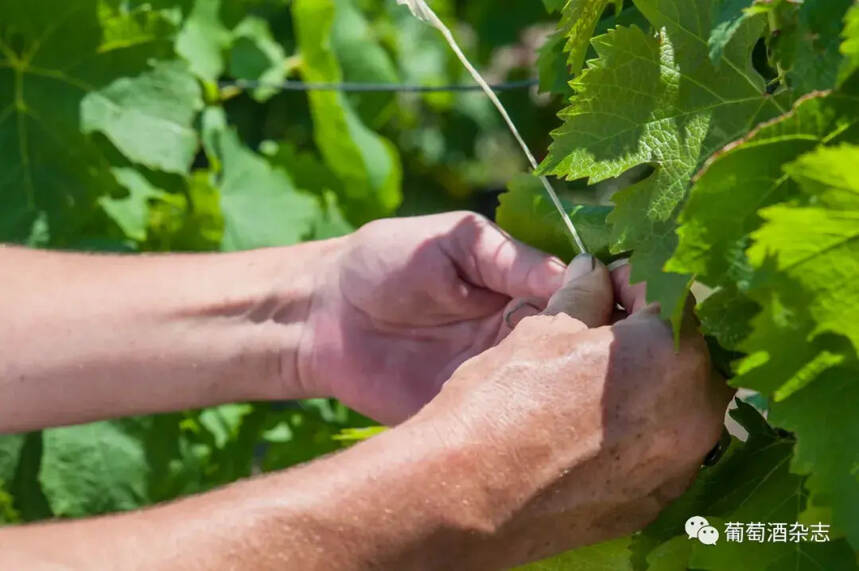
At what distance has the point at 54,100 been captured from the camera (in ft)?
5.52

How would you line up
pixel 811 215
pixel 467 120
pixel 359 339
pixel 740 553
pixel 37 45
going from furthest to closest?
pixel 467 120
pixel 37 45
pixel 359 339
pixel 740 553
pixel 811 215

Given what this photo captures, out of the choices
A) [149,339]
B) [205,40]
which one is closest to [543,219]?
[149,339]

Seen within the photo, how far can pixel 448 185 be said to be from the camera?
13.9 feet

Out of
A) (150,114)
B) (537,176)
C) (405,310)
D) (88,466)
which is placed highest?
(537,176)

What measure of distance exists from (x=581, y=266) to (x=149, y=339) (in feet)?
2.19

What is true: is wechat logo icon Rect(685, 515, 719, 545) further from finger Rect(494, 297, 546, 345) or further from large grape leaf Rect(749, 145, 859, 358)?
finger Rect(494, 297, 546, 345)

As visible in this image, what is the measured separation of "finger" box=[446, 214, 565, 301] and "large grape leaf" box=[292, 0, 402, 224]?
0.93 meters

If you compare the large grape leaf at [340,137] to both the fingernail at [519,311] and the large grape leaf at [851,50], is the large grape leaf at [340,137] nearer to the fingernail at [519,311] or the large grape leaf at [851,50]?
the fingernail at [519,311]

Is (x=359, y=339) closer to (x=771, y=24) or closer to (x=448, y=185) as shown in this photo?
(x=771, y=24)

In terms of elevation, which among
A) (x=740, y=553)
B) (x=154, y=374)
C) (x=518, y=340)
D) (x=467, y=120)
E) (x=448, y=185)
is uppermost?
(x=518, y=340)

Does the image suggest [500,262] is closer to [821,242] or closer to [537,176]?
[537,176]

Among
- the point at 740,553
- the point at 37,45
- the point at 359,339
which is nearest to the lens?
the point at 740,553

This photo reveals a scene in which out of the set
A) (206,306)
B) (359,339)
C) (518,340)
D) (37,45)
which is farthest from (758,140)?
(37,45)

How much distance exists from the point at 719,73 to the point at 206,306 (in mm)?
817
